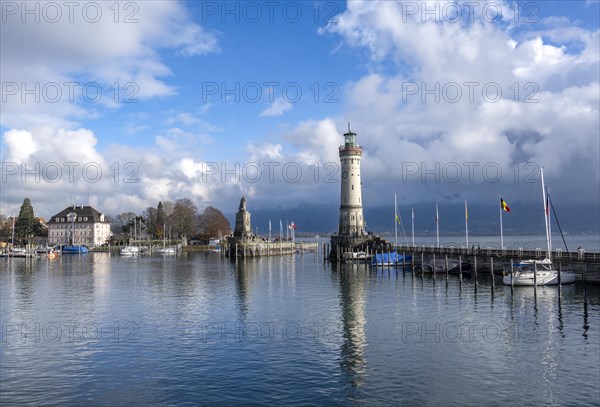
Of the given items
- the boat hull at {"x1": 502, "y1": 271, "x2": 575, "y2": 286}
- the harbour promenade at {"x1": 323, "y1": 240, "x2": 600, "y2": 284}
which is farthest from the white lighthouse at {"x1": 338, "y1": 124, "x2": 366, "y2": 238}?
the boat hull at {"x1": 502, "y1": 271, "x2": 575, "y2": 286}

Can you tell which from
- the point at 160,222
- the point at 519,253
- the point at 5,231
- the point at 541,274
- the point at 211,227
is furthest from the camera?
the point at 211,227

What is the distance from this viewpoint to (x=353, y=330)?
3556 cm

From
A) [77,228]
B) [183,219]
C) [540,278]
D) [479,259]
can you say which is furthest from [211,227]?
[540,278]

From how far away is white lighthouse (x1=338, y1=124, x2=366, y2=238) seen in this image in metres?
108

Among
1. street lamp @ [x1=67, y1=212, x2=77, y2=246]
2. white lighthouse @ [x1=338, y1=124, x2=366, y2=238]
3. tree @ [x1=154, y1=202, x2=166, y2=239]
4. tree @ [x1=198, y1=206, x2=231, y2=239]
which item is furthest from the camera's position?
tree @ [x1=198, y1=206, x2=231, y2=239]

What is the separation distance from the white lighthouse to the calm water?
52031mm

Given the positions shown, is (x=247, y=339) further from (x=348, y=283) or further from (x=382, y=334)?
(x=348, y=283)

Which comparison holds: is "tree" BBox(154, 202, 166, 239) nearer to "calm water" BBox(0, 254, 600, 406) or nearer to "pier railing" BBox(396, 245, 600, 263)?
"pier railing" BBox(396, 245, 600, 263)

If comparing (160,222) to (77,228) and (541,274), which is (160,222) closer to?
(77,228)

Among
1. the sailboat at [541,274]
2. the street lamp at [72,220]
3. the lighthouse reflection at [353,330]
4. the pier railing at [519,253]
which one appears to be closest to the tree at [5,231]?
the street lamp at [72,220]

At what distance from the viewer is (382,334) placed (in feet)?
113

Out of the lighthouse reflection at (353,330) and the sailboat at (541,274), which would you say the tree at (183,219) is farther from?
the sailboat at (541,274)

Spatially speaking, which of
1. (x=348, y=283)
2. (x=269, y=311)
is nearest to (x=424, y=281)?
(x=348, y=283)

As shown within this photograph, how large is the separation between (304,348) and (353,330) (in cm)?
602
